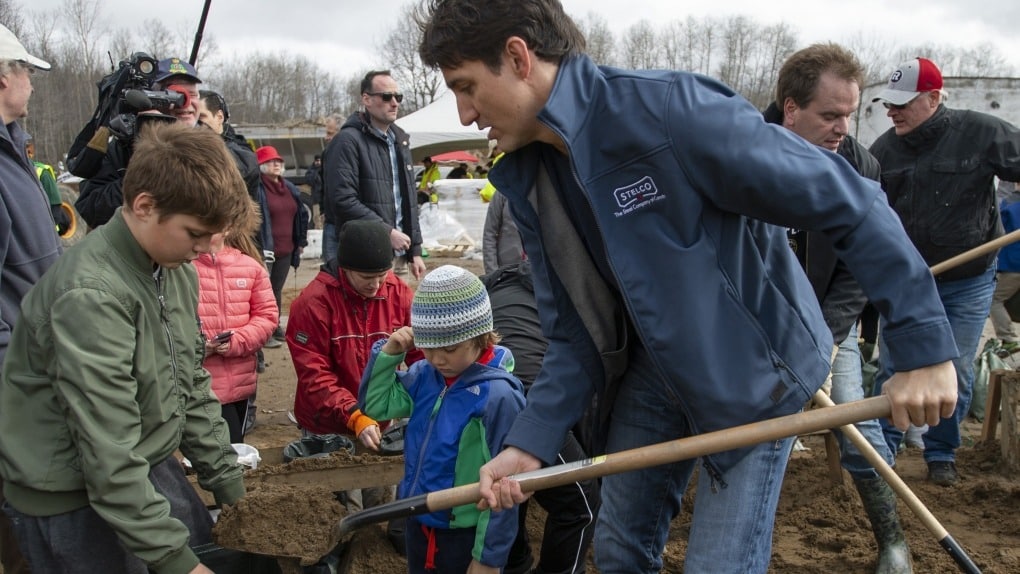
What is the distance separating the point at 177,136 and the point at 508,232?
3.86 m

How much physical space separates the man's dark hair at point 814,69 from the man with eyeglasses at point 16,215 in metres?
3.00

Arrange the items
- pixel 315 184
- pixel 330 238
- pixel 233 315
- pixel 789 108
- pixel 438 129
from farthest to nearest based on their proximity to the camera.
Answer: pixel 438 129 → pixel 315 184 → pixel 330 238 → pixel 233 315 → pixel 789 108

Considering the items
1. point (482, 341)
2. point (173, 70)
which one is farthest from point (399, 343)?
point (173, 70)

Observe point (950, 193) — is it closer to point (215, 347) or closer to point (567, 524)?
point (567, 524)

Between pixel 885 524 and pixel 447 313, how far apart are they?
2.09 m

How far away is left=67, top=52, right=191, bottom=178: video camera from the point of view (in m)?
4.28

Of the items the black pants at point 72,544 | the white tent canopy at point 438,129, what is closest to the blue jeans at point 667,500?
the black pants at point 72,544

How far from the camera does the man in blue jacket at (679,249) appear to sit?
6.23ft

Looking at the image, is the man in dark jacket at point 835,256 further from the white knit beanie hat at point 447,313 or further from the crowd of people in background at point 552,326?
the white knit beanie hat at point 447,313

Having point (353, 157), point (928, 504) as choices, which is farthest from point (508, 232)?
point (928, 504)

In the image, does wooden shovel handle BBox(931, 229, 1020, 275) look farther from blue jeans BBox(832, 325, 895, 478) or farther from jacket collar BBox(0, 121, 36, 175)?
jacket collar BBox(0, 121, 36, 175)

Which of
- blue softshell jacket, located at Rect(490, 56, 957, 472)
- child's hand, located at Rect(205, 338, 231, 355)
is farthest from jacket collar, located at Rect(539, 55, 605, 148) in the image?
child's hand, located at Rect(205, 338, 231, 355)

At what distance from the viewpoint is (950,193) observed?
4898 mm

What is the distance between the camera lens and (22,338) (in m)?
2.43
